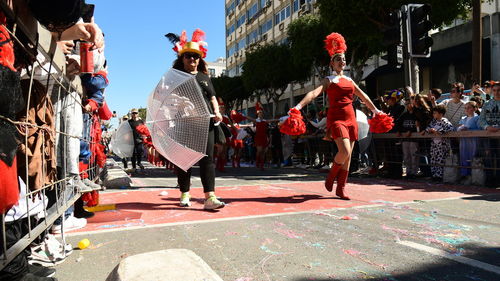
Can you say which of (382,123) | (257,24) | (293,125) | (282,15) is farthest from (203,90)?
(257,24)

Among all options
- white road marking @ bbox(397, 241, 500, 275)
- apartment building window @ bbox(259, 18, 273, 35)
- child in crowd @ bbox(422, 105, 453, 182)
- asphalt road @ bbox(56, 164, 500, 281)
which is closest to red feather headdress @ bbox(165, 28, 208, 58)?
asphalt road @ bbox(56, 164, 500, 281)

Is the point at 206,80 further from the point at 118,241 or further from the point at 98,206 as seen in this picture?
the point at 118,241

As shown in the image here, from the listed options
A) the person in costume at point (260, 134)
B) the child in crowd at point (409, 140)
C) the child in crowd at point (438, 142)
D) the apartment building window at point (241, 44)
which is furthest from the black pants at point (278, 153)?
the apartment building window at point (241, 44)

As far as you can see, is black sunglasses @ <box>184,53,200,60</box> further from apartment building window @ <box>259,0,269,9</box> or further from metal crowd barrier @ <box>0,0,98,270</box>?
apartment building window @ <box>259,0,269,9</box>

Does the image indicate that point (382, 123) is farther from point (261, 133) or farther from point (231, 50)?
point (231, 50)

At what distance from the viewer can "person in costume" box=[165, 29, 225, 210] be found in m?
4.42

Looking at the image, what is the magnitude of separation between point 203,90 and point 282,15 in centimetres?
3656

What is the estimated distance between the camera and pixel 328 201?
483cm

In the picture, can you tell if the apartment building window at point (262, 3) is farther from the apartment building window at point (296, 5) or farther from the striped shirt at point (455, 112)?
the striped shirt at point (455, 112)

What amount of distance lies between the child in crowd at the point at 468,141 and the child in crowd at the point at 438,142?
26 centimetres

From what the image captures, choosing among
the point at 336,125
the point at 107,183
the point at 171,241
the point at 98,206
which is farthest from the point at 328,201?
the point at 107,183

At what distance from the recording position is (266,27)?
1694 inches

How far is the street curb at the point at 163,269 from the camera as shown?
151 centimetres

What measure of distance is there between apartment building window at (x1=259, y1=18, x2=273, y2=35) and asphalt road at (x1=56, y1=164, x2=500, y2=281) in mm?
39966
